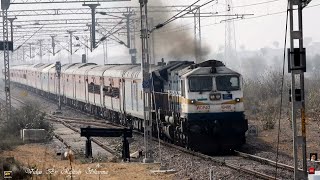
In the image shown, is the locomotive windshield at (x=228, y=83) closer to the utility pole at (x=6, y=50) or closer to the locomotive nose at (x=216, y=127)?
the locomotive nose at (x=216, y=127)

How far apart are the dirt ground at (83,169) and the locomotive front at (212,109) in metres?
2.69

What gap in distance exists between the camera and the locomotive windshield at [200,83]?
2058 centimetres

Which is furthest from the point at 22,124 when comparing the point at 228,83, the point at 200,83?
the point at 228,83

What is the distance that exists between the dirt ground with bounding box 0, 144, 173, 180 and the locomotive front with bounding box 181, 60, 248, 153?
8.81 feet

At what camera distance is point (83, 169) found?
58.3 ft

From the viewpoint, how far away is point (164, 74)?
937 inches

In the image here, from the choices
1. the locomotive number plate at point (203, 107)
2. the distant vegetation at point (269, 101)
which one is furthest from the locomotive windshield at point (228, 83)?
the distant vegetation at point (269, 101)

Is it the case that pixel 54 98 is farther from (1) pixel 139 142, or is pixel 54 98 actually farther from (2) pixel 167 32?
(1) pixel 139 142

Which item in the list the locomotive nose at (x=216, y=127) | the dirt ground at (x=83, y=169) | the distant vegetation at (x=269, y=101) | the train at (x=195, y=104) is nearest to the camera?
the dirt ground at (x=83, y=169)

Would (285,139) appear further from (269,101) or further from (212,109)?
(269,101)

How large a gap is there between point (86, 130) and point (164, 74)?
4393 mm

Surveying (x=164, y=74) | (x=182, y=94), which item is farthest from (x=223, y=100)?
(x=164, y=74)

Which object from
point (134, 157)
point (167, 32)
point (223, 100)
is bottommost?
point (134, 157)

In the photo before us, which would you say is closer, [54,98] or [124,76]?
[124,76]
